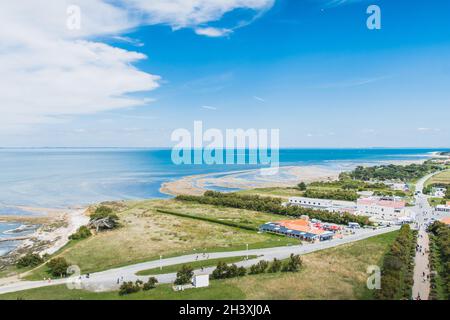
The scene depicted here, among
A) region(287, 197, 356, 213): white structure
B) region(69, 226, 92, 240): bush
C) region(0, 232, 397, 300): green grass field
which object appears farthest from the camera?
region(287, 197, 356, 213): white structure

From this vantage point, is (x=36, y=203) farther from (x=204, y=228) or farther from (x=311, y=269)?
(x=311, y=269)

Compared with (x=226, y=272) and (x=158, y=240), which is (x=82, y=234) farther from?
(x=226, y=272)

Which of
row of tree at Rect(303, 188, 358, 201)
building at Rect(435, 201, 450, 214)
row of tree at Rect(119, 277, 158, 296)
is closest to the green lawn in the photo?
row of tree at Rect(119, 277, 158, 296)

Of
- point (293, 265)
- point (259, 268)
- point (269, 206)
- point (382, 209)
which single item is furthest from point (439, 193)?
point (259, 268)

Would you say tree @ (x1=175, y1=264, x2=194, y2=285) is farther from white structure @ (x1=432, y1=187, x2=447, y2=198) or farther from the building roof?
white structure @ (x1=432, y1=187, x2=447, y2=198)

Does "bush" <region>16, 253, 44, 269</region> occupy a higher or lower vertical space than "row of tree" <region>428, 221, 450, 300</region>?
lower

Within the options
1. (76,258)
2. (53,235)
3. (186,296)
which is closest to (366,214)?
(186,296)

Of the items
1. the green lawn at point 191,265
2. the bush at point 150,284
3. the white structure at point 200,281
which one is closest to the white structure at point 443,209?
the green lawn at point 191,265
